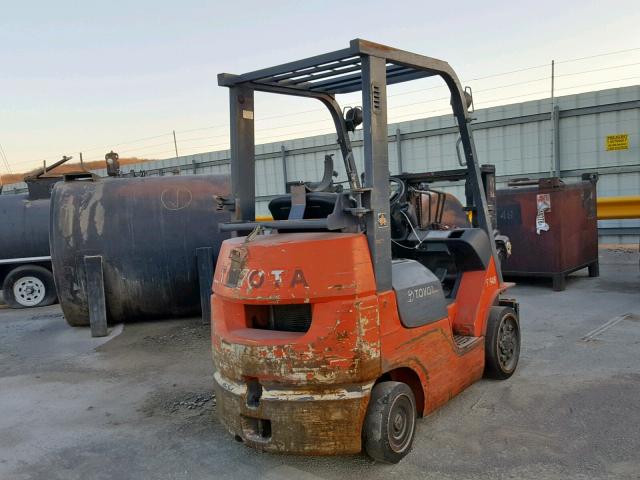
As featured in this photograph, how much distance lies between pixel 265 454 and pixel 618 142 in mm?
11827

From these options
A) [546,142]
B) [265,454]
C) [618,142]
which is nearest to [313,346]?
[265,454]

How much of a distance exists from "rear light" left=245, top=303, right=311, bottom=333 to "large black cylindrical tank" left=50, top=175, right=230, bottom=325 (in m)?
4.59

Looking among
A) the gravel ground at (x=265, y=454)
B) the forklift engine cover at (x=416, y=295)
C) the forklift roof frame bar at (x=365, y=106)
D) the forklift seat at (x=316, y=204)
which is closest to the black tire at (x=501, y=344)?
the gravel ground at (x=265, y=454)

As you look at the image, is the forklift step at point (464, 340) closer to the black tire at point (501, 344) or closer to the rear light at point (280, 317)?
the black tire at point (501, 344)

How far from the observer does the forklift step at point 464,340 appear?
463 cm

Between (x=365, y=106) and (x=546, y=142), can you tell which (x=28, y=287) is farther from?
(x=546, y=142)

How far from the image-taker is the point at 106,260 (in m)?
8.23

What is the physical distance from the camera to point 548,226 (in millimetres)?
9383

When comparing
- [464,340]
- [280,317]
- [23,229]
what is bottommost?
[464,340]

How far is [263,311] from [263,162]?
15.9 m

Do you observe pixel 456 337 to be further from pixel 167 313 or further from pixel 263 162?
pixel 263 162

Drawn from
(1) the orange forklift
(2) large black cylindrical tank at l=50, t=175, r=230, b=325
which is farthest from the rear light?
(2) large black cylindrical tank at l=50, t=175, r=230, b=325

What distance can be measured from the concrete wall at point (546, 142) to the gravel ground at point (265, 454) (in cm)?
638

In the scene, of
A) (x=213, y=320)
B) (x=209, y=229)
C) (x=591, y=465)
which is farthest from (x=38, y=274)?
(x=591, y=465)
